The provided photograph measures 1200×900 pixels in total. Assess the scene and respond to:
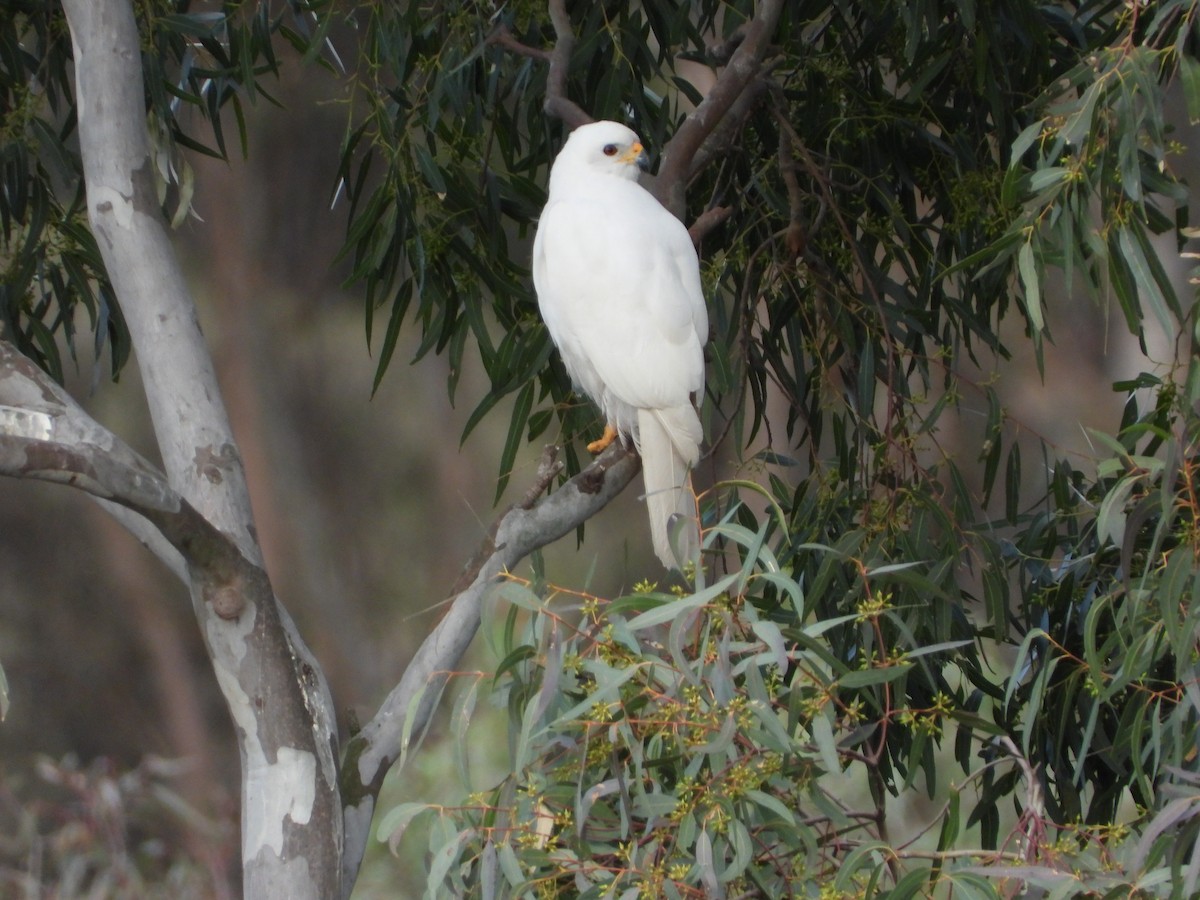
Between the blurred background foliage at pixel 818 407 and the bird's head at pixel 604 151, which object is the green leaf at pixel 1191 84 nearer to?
the blurred background foliage at pixel 818 407

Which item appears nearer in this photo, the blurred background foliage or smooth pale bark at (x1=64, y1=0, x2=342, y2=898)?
the blurred background foliage

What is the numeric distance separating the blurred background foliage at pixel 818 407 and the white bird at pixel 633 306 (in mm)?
97

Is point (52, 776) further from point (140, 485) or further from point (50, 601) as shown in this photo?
point (140, 485)

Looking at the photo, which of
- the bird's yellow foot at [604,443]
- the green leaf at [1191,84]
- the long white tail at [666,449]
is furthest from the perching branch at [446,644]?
the green leaf at [1191,84]

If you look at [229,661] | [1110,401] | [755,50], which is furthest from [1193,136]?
[229,661]

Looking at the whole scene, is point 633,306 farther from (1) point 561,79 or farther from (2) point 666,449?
(1) point 561,79

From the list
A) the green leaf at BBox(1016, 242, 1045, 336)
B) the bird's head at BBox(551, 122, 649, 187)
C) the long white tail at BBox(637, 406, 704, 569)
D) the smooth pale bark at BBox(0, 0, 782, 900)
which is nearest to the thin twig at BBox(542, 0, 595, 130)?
the bird's head at BBox(551, 122, 649, 187)

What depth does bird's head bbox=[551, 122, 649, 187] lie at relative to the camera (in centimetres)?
179

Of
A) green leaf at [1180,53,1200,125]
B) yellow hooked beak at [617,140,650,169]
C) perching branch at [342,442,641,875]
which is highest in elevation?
green leaf at [1180,53,1200,125]

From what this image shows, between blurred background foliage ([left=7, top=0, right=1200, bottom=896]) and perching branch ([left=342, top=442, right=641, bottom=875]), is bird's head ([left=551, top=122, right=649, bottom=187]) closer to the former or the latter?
blurred background foliage ([left=7, top=0, right=1200, bottom=896])

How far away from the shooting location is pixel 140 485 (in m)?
1.23

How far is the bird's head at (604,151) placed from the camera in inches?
70.4

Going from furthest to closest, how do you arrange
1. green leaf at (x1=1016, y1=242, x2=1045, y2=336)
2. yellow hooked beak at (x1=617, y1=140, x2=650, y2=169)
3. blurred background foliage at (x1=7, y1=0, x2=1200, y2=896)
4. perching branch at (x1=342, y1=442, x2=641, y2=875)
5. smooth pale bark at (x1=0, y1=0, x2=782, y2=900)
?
1. yellow hooked beak at (x1=617, y1=140, x2=650, y2=169)
2. perching branch at (x1=342, y1=442, x2=641, y2=875)
3. smooth pale bark at (x1=0, y1=0, x2=782, y2=900)
4. green leaf at (x1=1016, y1=242, x2=1045, y2=336)
5. blurred background foliage at (x1=7, y1=0, x2=1200, y2=896)

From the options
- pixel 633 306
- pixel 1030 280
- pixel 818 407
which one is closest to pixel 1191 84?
pixel 1030 280
